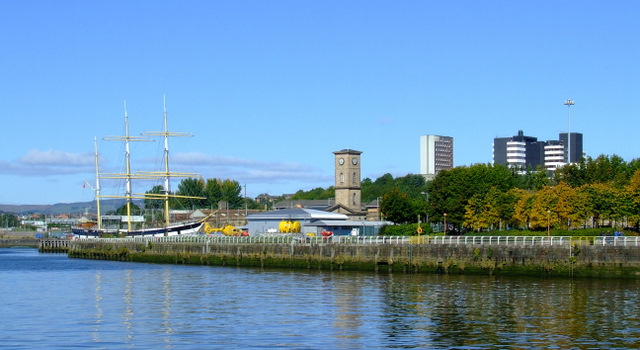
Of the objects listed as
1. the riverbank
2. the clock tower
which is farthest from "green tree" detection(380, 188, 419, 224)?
the riverbank

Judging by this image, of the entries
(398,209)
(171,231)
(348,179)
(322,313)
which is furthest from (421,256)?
(348,179)

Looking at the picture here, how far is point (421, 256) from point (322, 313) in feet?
98.0

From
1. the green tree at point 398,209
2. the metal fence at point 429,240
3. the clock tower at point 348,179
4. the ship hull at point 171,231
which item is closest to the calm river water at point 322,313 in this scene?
the metal fence at point 429,240

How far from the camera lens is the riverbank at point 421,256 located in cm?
6500

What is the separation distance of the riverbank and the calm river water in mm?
1847

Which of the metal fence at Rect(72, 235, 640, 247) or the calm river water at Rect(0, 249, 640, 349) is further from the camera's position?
the metal fence at Rect(72, 235, 640, 247)

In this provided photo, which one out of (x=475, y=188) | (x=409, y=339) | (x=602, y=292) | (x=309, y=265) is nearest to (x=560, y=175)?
(x=475, y=188)

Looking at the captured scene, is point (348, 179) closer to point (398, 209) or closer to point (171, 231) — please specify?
point (398, 209)

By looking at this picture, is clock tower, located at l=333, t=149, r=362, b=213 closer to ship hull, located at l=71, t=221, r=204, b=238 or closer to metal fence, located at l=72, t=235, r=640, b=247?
ship hull, located at l=71, t=221, r=204, b=238

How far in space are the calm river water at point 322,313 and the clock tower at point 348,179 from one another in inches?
3520

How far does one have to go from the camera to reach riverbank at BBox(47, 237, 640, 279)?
65.0m

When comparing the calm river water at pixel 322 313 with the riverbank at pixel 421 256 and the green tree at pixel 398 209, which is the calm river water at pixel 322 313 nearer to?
the riverbank at pixel 421 256

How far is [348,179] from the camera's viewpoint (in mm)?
162625

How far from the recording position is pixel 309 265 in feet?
278
